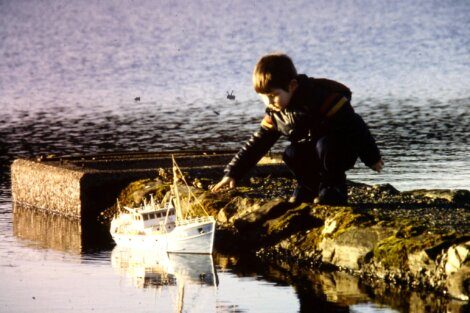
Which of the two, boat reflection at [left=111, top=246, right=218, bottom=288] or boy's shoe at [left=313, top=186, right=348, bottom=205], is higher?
boy's shoe at [left=313, top=186, right=348, bottom=205]

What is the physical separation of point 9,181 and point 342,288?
37.7 feet

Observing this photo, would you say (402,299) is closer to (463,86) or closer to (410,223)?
(410,223)

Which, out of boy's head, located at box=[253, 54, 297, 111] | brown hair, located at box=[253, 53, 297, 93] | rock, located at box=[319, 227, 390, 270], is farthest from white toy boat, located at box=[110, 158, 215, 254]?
brown hair, located at box=[253, 53, 297, 93]

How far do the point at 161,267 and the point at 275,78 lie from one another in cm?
261

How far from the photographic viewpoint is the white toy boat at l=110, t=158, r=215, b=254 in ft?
55.7

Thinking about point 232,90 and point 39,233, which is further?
point 232,90

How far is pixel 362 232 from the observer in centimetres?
1567

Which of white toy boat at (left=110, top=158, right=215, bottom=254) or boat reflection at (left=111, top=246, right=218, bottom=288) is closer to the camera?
boat reflection at (left=111, top=246, right=218, bottom=288)

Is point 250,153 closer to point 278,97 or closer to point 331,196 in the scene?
point 278,97

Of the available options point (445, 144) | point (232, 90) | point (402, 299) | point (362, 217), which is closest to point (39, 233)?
point (362, 217)

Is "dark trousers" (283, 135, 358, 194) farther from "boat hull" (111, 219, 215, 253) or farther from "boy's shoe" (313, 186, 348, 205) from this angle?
"boat hull" (111, 219, 215, 253)

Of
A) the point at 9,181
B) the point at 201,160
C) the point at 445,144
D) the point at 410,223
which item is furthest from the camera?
the point at 445,144

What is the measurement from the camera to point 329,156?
1645 centimetres

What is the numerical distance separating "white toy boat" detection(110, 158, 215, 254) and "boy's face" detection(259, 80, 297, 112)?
71.5 inches
